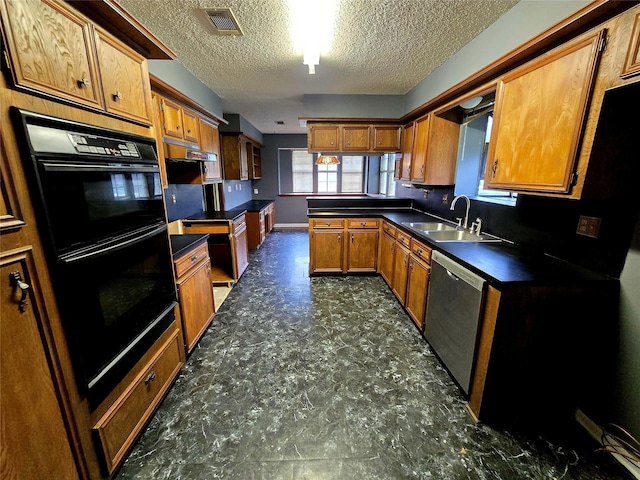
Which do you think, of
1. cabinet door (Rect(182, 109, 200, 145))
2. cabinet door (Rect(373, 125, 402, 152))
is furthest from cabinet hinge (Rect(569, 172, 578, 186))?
cabinet door (Rect(182, 109, 200, 145))

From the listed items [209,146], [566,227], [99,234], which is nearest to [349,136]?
[209,146]

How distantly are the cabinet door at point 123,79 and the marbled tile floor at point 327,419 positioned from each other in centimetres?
184

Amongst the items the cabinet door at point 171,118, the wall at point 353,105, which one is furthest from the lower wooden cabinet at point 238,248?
the wall at point 353,105

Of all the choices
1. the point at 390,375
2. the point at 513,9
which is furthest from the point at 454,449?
the point at 513,9

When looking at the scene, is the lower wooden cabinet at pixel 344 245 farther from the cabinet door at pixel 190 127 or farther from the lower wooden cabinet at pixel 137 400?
the lower wooden cabinet at pixel 137 400

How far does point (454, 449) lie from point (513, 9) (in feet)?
9.48

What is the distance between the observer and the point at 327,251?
12.7ft

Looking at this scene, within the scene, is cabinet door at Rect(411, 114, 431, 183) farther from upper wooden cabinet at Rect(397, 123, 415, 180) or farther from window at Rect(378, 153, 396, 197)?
window at Rect(378, 153, 396, 197)

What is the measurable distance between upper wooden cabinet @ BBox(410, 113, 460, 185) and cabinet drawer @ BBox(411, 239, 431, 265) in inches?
35.8

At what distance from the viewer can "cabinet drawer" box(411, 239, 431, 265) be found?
2.31 m

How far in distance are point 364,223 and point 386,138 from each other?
53.6 inches

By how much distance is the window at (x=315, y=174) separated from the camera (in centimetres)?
727

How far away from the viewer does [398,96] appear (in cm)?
388

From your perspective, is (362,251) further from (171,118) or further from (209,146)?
(171,118)
